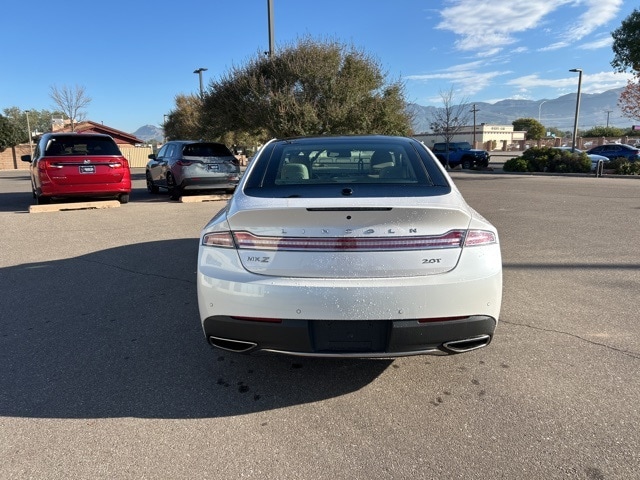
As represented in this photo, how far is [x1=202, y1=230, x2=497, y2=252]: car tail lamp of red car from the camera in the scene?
2.67m

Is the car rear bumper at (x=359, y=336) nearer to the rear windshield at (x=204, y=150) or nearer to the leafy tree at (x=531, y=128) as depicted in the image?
the rear windshield at (x=204, y=150)

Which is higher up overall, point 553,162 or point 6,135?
point 6,135

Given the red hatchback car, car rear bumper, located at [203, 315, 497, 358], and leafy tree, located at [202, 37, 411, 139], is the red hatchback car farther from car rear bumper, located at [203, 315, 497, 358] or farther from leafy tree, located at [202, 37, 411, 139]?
car rear bumper, located at [203, 315, 497, 358]

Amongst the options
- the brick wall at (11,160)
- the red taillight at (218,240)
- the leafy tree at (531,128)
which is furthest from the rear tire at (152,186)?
the leafy tree at (531,128)

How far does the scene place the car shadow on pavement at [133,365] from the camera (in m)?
2.98

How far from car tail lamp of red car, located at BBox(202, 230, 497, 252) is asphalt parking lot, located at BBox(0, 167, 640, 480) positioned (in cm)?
102

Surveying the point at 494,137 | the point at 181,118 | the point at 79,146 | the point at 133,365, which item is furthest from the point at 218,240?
the point at 494,137

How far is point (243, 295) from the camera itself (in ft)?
8.85

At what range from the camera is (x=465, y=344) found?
2785 mm

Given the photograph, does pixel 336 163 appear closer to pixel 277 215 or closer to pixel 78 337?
pixel 277 215

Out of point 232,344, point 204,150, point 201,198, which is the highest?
point 204,150

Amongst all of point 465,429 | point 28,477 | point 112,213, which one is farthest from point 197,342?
point 112,213

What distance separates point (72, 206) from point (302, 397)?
10.1 metres

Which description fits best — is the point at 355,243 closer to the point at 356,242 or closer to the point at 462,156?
the point at 356,242
